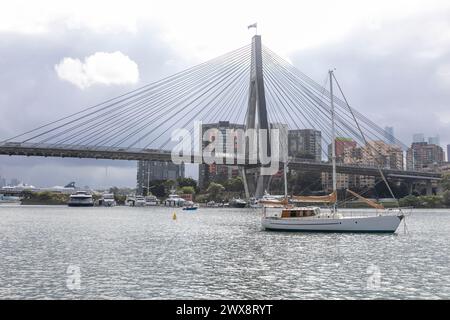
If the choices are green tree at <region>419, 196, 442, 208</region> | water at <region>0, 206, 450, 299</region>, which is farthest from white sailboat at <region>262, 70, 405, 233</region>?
green tree at <region>419, 196, 442, 208</region>

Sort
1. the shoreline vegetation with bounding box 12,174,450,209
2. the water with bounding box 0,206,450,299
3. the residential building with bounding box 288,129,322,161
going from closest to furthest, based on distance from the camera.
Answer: the water with bounding box 0,206,450,299 < the shoreline vegetation with bounding box 12,174,450,209 < the residential building with bounding box 288,129,322,161

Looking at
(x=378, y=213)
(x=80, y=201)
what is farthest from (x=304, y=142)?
(x=378, y=213)

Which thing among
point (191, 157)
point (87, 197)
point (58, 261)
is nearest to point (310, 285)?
point (58, 261)

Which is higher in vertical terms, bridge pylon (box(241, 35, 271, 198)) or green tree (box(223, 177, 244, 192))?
bridge pylon (box(241, 35, 271, 198))

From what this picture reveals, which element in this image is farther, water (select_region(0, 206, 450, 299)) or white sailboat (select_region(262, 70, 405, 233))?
white sailboat (select_region(262, 70, 405, 233))

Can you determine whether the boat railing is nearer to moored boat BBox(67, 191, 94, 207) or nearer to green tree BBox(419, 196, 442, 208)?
green tree BBox(419, 196, 442, 208)

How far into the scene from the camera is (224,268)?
77.9 ft

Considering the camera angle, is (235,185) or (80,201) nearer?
(80,201)

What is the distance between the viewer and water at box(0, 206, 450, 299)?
1848 centimetres

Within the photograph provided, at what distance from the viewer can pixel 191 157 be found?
103 metres

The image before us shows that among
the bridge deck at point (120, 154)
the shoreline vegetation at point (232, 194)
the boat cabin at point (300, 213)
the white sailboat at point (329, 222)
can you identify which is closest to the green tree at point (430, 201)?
the shoreline vegetation at point (232, 194)

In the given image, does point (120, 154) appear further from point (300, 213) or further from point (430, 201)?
point (430, 201)

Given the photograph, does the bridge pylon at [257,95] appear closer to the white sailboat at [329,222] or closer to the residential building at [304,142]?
the white sailboat at [329,222]
